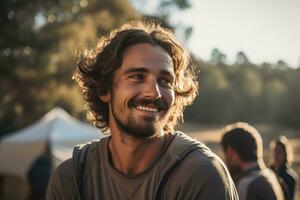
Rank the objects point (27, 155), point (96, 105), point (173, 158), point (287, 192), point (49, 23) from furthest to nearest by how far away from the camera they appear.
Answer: point (49, 23) → point (27, 155) → point (287, 192) → point (96, 105) → point (173, 158)

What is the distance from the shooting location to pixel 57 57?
16.6 meters

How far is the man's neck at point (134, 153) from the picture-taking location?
6.58ft

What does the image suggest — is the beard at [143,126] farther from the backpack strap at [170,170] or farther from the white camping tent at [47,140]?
the white camping tent at [47,140]

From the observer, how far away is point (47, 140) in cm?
1048

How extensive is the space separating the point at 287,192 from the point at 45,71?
12326 millimetres

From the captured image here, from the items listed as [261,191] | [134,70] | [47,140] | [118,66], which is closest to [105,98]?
[118,66]

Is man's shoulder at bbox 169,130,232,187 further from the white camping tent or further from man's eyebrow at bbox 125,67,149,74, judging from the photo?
the white camping tent

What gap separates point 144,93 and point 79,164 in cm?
37

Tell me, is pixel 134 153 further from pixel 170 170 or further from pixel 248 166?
pixel 248 166

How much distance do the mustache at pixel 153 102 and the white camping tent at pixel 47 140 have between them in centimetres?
791

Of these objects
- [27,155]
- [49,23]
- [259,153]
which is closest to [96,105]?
[259,153]

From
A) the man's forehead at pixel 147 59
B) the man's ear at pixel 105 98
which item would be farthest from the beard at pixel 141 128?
the man's ear at pixel 105 98

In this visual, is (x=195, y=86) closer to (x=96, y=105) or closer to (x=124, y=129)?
(x=96, y=105)

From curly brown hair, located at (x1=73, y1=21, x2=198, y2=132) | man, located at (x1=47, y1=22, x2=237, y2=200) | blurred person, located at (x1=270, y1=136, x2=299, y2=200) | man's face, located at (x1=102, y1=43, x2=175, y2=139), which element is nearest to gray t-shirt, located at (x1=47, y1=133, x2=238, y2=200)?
man, located at (x1=47, y1=22, x2=237, y2=200)
